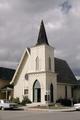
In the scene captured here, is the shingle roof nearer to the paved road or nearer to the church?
the church

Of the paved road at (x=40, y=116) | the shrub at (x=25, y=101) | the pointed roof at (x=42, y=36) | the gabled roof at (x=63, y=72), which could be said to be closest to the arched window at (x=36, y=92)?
the shrub at (x=25, y=101)

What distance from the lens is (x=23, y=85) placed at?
51.0 meters

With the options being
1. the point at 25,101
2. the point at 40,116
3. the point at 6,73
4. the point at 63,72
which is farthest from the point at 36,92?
the point at 40,116

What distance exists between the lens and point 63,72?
53.2m

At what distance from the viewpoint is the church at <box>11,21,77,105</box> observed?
46.1 metres

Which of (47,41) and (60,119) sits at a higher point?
(47,41)

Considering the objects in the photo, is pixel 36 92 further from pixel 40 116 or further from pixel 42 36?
pixel 40 116

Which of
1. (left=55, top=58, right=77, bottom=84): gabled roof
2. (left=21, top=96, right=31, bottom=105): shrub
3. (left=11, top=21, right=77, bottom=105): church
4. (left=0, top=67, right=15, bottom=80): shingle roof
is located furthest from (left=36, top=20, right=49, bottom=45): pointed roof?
(left=0, top=67, right=15, bottom=80): shingle roof

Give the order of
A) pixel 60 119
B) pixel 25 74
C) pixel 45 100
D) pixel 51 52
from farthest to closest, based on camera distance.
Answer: pixel 25 74 < pixel 51 52 < pixel 45 100 < pixel 60 119

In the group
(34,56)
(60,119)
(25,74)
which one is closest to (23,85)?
(25,74)

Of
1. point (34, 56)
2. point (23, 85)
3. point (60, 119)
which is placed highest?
point (34, 56)

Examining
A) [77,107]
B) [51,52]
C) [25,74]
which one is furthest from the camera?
[25,74]

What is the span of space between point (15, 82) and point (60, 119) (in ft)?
101

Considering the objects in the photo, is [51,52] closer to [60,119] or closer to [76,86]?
[76,86]
